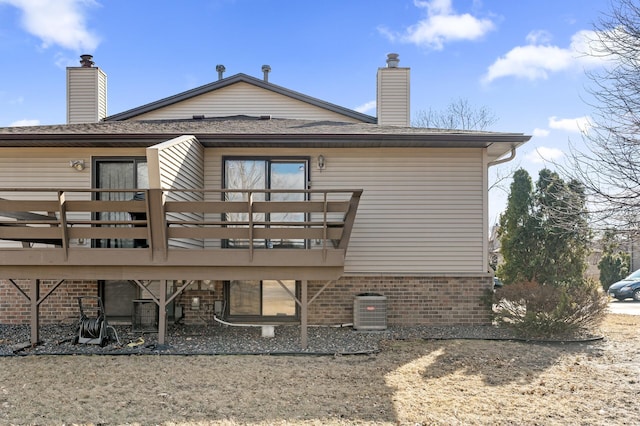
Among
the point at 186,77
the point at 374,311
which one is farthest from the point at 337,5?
the point at 374,311

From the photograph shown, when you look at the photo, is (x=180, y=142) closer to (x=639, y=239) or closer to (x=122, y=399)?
(x=122, y=399)

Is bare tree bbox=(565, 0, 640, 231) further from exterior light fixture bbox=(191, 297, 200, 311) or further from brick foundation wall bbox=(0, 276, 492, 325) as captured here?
exterior light fixture bbox=(191, 297, 200, 311)

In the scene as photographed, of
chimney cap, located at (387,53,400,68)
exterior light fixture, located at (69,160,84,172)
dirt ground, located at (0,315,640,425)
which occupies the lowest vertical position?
dirt ground, located at (0,315,640,425)

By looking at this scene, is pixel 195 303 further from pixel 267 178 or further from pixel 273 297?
pixel 267 178

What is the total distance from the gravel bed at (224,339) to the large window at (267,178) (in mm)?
1588

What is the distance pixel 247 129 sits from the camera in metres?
8.21

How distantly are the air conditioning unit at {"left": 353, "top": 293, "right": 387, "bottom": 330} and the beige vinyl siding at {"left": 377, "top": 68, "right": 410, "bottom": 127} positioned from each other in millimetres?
4329

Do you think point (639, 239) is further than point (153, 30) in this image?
No

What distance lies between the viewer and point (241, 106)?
36.3 ft

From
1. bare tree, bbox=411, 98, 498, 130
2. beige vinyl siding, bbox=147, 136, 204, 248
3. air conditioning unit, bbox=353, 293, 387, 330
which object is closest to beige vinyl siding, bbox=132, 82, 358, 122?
beige vinyl siding, bbox=147, 136, 204, 248

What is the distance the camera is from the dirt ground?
4148mm

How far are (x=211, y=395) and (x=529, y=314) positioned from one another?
17.4 feet

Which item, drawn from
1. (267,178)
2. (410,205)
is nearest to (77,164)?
(267,178)

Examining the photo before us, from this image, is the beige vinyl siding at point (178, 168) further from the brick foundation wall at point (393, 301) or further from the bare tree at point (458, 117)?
the bare tree at point (458, 117)
